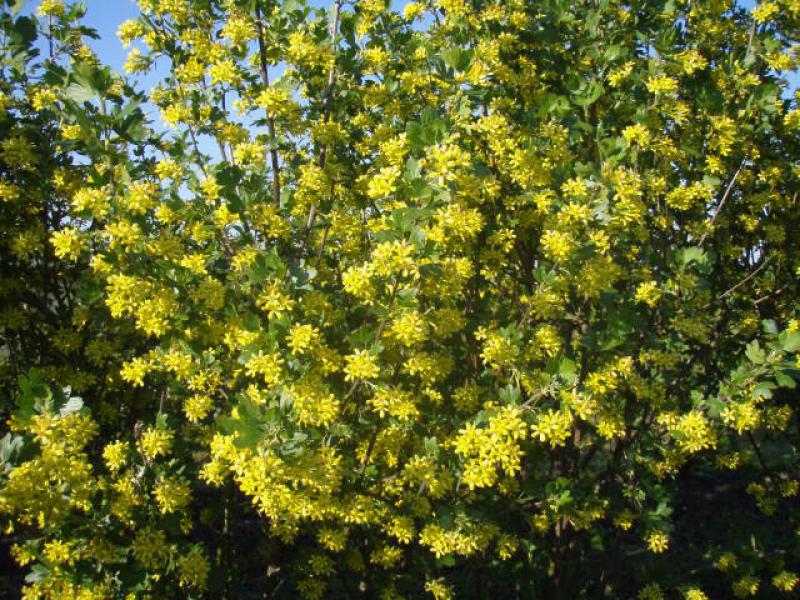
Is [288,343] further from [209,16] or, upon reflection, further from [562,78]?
[562,78]

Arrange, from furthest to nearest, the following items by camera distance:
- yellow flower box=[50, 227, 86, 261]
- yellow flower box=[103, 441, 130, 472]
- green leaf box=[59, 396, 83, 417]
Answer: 1. yellow flower box=[103, 441, 130, 472]
2. yellow flower box=[50, 227, 86, 261]
3. green leaf box=[59, 396, 83, 417]

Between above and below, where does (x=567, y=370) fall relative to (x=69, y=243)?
below

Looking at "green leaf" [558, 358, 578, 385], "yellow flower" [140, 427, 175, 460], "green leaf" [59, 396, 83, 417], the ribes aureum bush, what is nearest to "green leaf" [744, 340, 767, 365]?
the ribes aureum bush

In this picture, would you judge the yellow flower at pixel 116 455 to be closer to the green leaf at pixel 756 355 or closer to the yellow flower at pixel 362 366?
the yellow flower at pixel 362 366

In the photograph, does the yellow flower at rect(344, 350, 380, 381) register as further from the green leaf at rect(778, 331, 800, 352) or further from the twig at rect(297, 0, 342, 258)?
the green leaf at rect(778, 331, 800, 352)

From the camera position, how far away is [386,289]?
2867mm

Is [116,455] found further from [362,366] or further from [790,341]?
[790,341]

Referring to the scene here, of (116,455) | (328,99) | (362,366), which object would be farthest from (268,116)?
(116,455)

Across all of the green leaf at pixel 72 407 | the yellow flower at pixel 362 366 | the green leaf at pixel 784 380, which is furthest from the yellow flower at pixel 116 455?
the green leaf at pixel 784 380

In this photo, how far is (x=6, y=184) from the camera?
366 cm

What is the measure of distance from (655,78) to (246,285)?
2.66 meters

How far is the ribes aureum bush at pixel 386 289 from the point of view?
281 cm

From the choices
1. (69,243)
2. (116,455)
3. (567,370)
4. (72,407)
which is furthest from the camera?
(116,455)

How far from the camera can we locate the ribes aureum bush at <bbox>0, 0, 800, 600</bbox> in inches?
111
